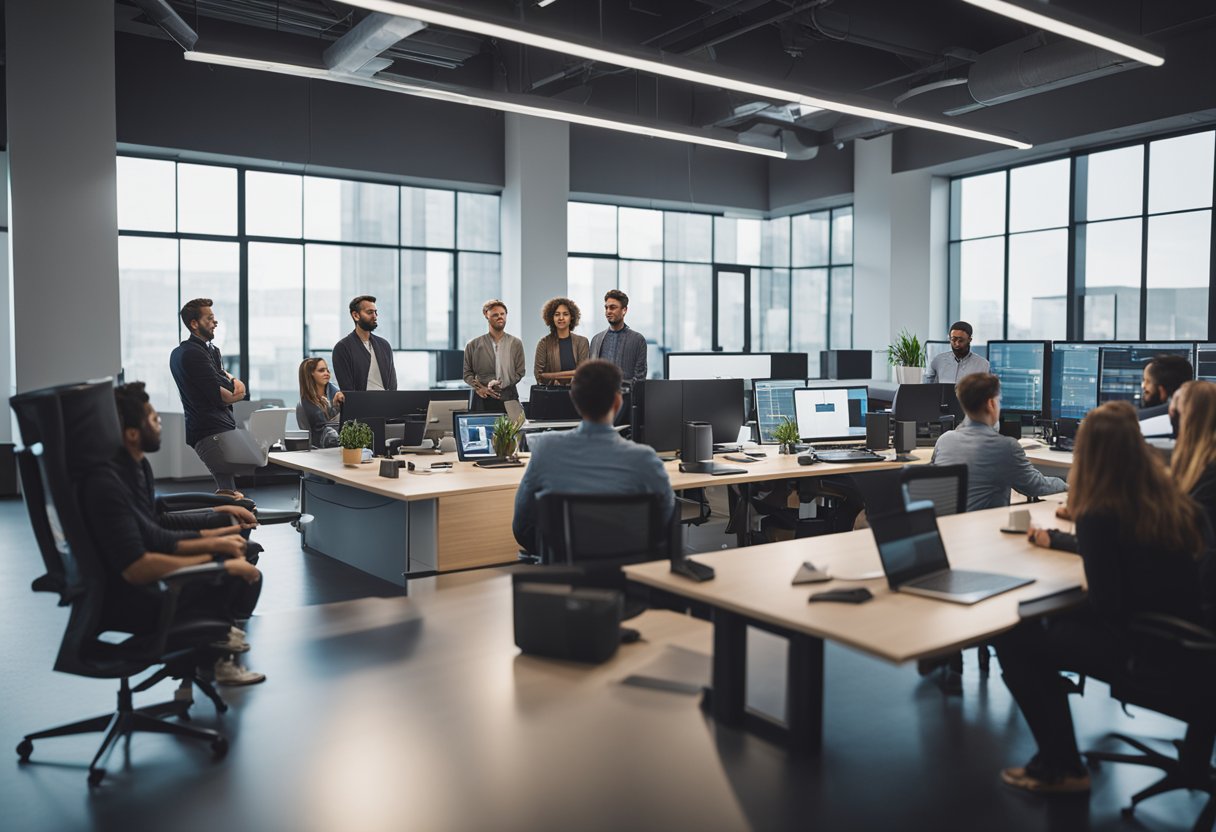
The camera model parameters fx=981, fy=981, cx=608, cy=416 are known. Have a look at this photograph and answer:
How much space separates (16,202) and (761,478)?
632 cm

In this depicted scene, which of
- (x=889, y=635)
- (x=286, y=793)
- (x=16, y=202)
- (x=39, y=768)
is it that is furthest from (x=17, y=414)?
(x=16, y=202)

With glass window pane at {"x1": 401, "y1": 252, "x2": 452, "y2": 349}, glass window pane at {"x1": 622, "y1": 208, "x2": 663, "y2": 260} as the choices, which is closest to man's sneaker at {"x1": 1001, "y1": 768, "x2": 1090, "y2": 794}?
glass window pane at {"x1": 401, "y1": 252, "x2": 452, "y2": 349}

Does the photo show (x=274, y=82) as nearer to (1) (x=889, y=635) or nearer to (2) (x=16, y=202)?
(2) (x=16, y=202)

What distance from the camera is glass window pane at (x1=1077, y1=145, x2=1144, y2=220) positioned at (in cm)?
1021

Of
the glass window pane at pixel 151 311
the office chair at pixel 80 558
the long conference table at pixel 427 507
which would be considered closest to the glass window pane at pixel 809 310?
the long conference table at pixel 427 507

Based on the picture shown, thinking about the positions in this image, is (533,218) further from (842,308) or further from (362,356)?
(362,356)

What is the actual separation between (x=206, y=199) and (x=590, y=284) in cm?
469

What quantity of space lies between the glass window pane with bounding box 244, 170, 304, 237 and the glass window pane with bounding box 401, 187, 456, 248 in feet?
3.95

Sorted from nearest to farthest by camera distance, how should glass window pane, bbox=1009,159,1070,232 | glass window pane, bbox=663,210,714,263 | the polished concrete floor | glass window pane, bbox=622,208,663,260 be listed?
the polished concrete floor
glass window pane, bbox=1009,159,1070,232
glass window pane, bbox=622,208,663,260
glass window pane, bbox=663,210,714,263

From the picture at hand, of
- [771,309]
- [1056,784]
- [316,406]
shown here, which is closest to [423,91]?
[316,406]

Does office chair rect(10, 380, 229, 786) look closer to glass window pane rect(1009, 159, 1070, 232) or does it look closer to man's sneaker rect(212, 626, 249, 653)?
man's sneaker rect(212, 626, 249, 653)

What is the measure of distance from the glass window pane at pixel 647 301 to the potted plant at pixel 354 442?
23.5ft

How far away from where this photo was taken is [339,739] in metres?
3.45

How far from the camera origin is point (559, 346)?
22.7 ft
